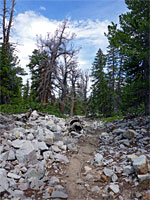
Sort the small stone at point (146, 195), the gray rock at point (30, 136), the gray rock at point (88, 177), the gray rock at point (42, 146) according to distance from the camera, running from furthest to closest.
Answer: the gray rock at point (30, 136), the gray rock at point (42, 146), the gray rock at point (88, 177), the small stone at point (146, 195)

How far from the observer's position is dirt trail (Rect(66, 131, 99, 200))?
3.07 m

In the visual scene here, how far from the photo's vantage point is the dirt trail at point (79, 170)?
10.1 feet

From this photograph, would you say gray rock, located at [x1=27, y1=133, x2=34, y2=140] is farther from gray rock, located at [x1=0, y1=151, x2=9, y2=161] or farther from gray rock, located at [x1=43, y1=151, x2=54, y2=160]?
gray rock, located at [x1=0, y1=151, x2=9, y2=161]

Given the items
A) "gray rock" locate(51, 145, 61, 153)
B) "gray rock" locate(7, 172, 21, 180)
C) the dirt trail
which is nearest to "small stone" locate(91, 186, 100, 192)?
the dirt trail

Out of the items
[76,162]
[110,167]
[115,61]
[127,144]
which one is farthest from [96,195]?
[115,61]

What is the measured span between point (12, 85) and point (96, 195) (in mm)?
13810

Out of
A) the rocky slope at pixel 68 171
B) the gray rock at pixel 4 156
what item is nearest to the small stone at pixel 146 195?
the rocky slope at pixel 68 171

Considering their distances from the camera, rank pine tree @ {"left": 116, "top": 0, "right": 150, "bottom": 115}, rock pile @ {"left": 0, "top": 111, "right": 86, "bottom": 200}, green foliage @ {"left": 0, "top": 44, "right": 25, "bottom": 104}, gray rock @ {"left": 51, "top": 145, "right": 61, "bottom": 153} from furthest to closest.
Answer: green foliage @ {"left": 0, "top": 44, "right": 25, "bottom": 104} → pine tree @ {"left": 116, "top": 0, "right": 150, "bottom": 115} → gray rock @ {"left": 51, "top": 145, "right": 61, "bottom": 153} → rock pile @ {"left": 0, "top": 111, "right": 86, "bottom": 200}

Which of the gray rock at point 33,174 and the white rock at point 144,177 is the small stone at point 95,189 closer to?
the white rock at point 144,177

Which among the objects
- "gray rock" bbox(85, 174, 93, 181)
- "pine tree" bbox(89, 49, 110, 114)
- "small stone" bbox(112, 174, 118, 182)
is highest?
"pine tree" bbox(89, 49, 110, 114)

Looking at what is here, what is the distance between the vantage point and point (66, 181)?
139 inches

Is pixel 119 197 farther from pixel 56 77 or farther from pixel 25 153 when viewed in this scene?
pixel 56 77

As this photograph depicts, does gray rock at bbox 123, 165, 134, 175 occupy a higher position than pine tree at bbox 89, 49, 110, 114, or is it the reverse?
pine tree at bbox 89, 49, 110, 114

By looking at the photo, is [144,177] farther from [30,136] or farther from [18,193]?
[30,136]
